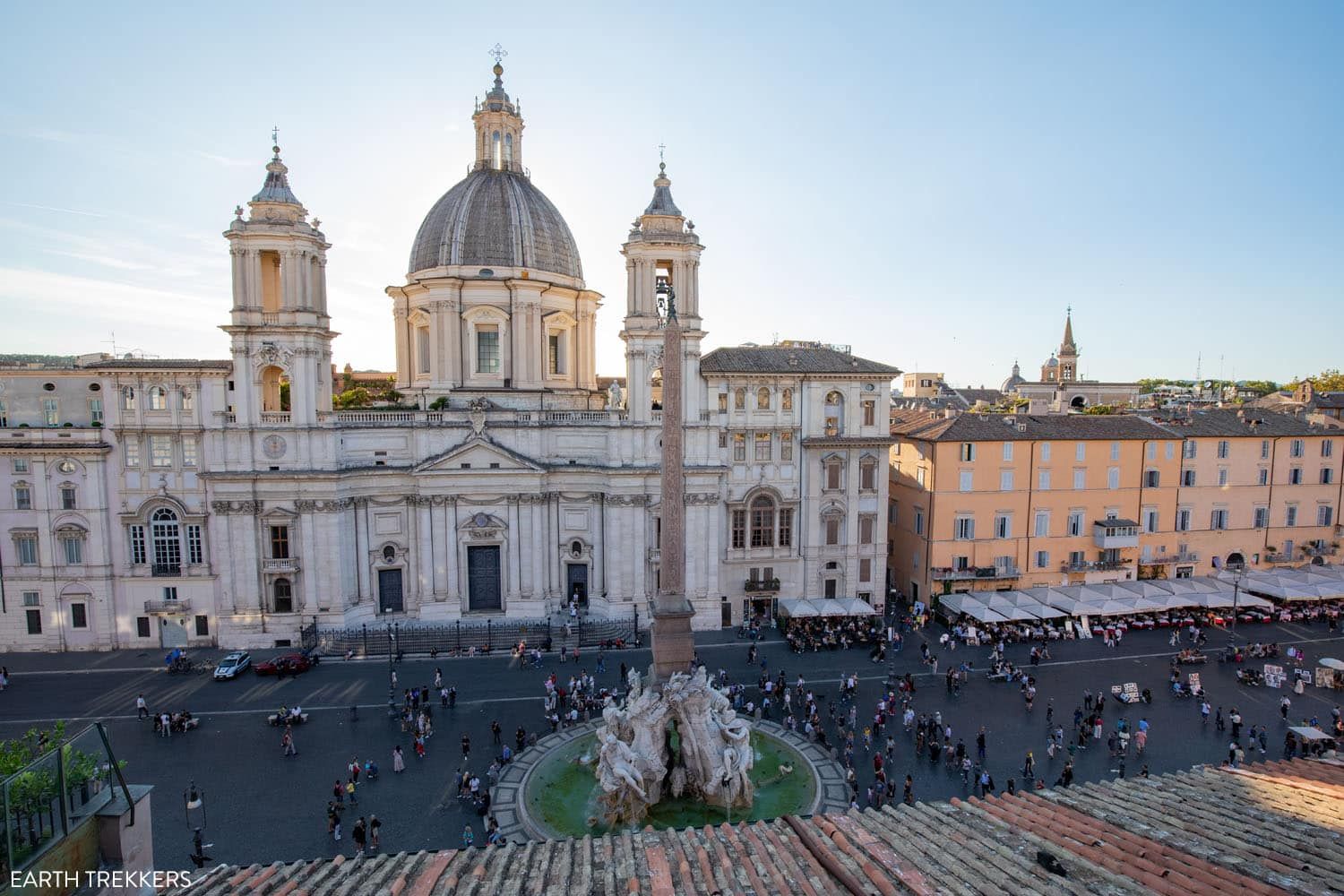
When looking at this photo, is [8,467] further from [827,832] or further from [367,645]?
[827,832]

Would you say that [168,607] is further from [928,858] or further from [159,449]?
[928,858]

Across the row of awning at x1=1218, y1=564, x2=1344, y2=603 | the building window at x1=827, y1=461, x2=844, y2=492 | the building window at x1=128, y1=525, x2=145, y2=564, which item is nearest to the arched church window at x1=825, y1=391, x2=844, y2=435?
the building window at x1=827, y1=461, x2=844, y2=492

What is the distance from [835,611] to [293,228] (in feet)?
98.8

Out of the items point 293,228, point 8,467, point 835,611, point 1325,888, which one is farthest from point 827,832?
point 8,467

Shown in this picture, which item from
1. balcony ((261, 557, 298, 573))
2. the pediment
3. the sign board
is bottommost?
the sign board

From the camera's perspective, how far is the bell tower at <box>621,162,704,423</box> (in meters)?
35.2

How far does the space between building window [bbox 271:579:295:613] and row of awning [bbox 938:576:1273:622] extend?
30.6 meters

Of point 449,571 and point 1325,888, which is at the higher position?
point 1325,888

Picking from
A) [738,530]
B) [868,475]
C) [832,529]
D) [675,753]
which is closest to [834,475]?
[868,475]

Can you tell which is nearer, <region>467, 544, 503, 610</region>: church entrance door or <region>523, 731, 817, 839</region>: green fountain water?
<region>523, 731, 817, 839</region>: green fountain water

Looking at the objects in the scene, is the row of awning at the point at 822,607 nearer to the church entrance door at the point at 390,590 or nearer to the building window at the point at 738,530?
the building window at the point at 738,530

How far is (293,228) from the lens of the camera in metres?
33.5

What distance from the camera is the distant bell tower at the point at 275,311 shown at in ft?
109

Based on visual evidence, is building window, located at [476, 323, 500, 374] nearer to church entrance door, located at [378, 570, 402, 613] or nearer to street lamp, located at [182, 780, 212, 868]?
church entrance door, located at [378, 570, 402, 613]
